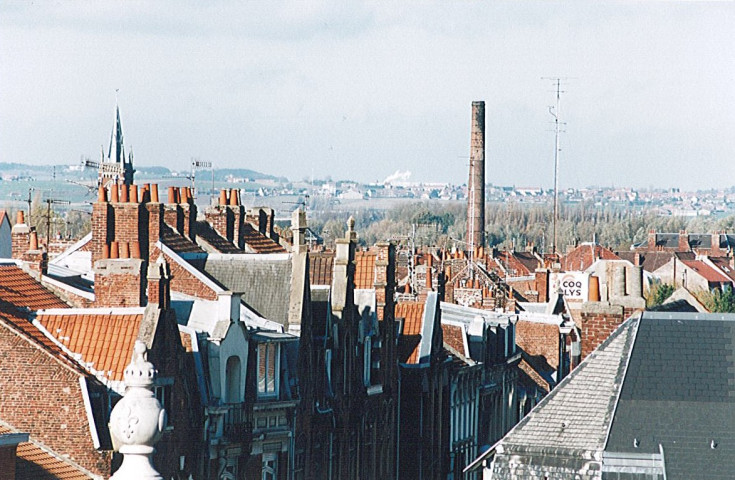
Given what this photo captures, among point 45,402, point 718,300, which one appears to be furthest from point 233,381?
point 718,300

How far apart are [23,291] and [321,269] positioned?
13.5 metres

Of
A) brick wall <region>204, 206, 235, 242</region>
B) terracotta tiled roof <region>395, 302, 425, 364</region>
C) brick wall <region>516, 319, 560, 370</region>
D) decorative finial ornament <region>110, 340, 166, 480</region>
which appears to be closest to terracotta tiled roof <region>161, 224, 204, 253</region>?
brick wall <region>204, 206, 235, 242</region>

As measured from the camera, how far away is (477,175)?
171000mm

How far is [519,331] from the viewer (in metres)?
74.4

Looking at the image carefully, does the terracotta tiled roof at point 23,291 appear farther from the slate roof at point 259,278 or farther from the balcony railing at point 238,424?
the slate roof at point 259,278

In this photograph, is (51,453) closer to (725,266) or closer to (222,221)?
(222,221)

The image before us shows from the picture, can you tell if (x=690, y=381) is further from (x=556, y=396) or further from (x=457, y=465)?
(x=457, y=465)

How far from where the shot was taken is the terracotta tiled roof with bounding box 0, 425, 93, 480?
29594 millimetres

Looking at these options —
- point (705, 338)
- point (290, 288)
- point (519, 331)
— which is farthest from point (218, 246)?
point (519, 331)

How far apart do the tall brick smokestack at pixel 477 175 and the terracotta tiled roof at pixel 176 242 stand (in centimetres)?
11971

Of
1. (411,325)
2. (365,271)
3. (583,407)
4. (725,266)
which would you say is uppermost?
(365,271)

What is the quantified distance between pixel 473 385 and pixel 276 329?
858 inches

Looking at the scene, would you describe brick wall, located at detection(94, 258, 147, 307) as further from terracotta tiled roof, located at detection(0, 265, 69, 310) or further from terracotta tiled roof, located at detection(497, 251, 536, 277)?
terracotta tiled roof, located at detection(497, 251, 536, 277)

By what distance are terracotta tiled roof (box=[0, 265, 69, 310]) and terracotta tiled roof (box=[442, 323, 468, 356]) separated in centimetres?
2333
